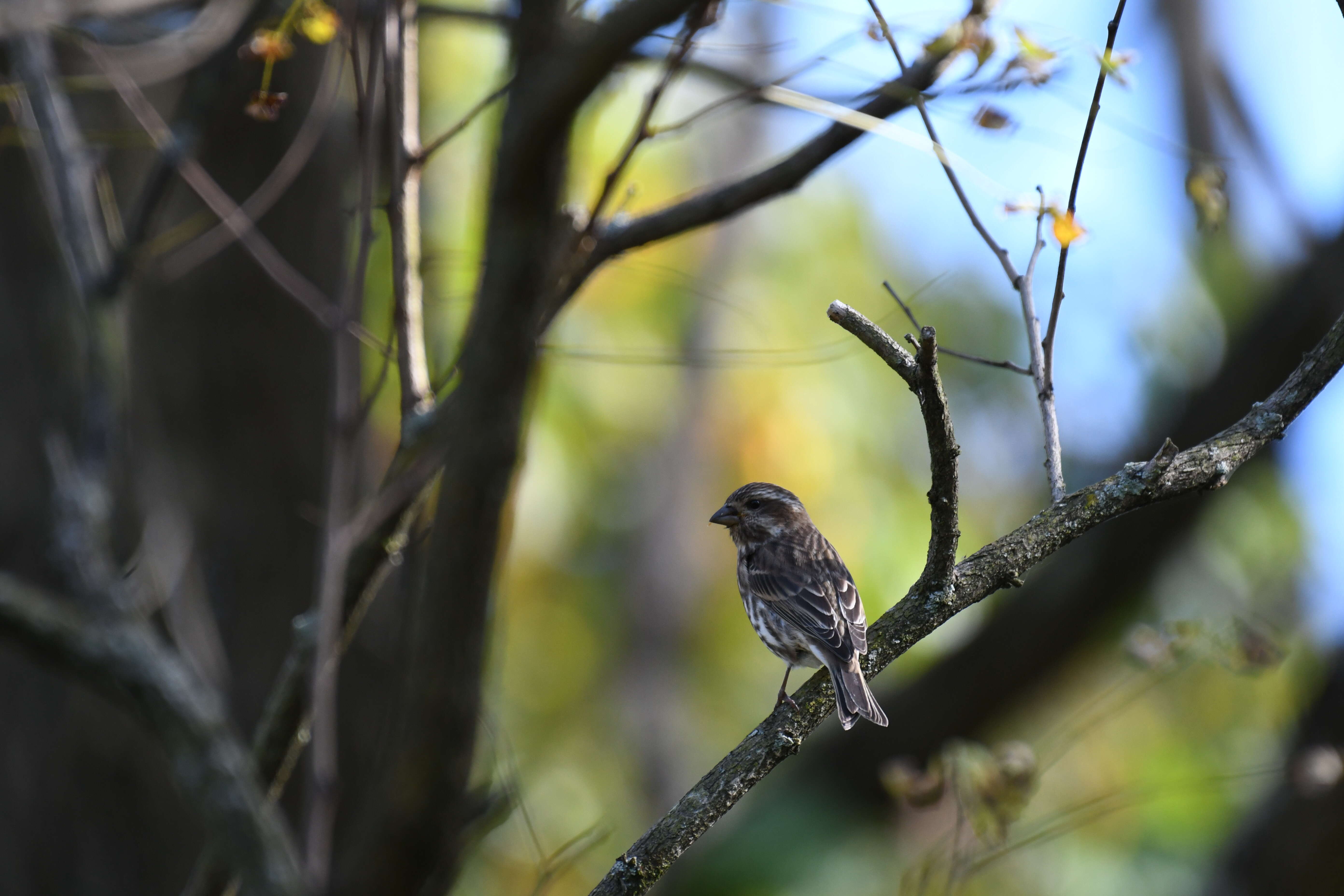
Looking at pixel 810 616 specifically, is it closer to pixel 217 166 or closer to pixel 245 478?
pixel 245 478

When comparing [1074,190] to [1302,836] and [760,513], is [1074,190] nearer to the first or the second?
[760,513]

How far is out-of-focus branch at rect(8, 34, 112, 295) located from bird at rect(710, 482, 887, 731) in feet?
9.36

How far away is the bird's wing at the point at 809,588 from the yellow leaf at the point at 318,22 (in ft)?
8.85

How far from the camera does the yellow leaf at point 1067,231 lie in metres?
2.47

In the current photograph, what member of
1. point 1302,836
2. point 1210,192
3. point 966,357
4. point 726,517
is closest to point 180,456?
point 726,517

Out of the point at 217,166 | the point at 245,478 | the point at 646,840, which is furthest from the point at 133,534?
the point at 646,840

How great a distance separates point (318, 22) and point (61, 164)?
104cm

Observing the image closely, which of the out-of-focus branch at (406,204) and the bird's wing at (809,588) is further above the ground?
the out-of-focus branch at (406,204)

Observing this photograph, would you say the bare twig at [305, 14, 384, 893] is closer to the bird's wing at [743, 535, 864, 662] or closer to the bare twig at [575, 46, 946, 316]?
the bare twig at [575, 46, 946, 316]

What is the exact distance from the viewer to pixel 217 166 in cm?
632

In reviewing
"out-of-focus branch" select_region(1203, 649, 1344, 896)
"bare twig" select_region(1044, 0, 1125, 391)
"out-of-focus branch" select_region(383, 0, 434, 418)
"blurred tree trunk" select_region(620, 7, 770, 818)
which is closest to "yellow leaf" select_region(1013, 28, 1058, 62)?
"bare twig" select_region(1044, 0, 1125, 391)

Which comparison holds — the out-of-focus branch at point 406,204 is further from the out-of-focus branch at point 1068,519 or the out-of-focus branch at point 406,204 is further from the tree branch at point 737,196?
the out-of-focus branch at point 1068,519

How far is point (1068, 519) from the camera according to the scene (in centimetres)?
259

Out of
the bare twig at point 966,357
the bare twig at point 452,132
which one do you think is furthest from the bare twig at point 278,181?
the bare twig at point 966,357
